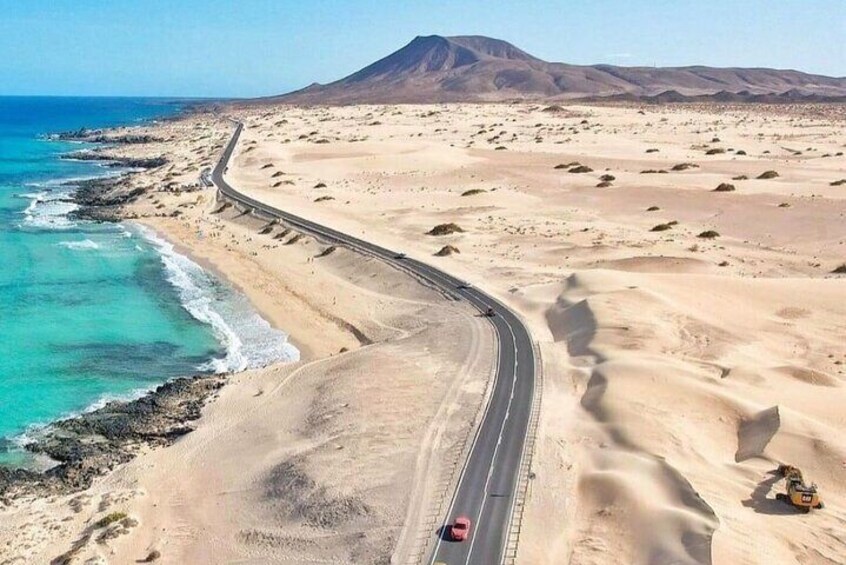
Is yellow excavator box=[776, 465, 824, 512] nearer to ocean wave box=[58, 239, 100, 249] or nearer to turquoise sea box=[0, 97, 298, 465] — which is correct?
turquoise sea box=[0, 97, 298, 465]

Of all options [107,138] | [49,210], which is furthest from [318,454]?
[107,138]

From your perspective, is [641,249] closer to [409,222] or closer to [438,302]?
[438,302]

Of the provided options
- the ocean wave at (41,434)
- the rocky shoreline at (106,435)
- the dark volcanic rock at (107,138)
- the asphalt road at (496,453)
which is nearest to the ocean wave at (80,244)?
the ocean wave at (41,434)

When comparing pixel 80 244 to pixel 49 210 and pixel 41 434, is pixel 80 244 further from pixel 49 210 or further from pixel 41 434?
pixel 41 434

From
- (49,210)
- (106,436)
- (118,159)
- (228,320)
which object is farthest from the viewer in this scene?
(118,159)

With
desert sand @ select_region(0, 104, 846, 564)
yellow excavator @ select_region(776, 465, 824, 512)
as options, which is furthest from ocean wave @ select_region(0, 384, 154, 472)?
yellow excavator @ select_region(776, 465, 824, 512)

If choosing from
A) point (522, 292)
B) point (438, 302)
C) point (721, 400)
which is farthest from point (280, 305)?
point (721, 400)
